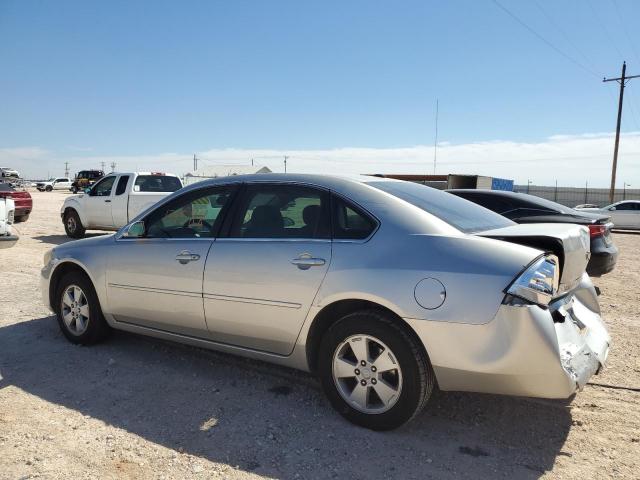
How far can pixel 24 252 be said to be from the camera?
423 inches

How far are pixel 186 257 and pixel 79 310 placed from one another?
150 centimetres

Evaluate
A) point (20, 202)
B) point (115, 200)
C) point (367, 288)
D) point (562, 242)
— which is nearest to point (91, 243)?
point (367, 288)

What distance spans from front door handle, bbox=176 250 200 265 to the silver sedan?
12mm

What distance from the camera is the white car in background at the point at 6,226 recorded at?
769cm

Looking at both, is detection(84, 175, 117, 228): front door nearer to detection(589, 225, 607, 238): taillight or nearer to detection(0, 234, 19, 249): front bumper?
detection(0, 234, 19, 249): front bumper

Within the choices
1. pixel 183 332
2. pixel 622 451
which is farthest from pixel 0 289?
pixel 622 451

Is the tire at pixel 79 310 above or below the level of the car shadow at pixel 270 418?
above

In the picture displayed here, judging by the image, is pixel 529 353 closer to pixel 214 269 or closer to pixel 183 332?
pixel 214 269

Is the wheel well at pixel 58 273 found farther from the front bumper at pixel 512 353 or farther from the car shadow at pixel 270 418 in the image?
the front bumper at pixel 512 353

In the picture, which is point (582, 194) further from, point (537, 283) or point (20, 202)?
point (537, 283)

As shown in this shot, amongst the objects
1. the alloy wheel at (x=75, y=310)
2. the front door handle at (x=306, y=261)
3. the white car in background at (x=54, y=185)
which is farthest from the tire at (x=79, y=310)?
the white car in background at (x=54, y=185)

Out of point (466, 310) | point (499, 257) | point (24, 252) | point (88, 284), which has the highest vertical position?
point (499, 257)

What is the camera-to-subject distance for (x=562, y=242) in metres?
2.96

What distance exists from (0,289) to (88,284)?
326cm
